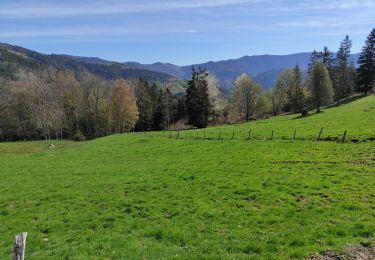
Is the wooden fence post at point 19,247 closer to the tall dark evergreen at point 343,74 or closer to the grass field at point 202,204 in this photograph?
the grass field at point 202,204

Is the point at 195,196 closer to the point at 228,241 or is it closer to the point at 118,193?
the point at 118,193

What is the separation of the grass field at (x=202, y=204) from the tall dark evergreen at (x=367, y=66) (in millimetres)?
66679

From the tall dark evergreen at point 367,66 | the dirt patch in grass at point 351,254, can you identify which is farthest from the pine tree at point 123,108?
the dirt patch in grass at point 351,254

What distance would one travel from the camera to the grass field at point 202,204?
49.7 feet

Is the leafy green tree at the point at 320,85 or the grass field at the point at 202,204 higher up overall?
the leafy green tree at the point at 320,85

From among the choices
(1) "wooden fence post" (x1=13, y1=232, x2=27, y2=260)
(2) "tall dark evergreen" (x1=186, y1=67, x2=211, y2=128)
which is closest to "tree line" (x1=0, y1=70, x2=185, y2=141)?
(2) "tall dark evergreen" (x1=186, y1=67, x2=211, y2=128)

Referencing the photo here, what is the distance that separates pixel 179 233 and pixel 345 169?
1672 cm

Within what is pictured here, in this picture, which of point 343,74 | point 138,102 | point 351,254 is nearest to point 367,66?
point 343,74

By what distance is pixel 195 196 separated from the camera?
23.6 metres

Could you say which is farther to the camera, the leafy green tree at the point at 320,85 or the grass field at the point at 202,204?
the leafy green tree at the point at 320,85

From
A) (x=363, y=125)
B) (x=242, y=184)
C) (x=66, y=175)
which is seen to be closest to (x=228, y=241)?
(x=242, y=184)

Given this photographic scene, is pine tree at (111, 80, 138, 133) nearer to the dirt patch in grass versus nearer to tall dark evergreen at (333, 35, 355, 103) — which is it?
tall dark evergreen at (333, 35, 355, 103)

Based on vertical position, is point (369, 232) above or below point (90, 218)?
above

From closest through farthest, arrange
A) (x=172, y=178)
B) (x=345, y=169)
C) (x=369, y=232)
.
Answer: (x=369, y=232), (x=345, y=169), (x=172, y=178)
